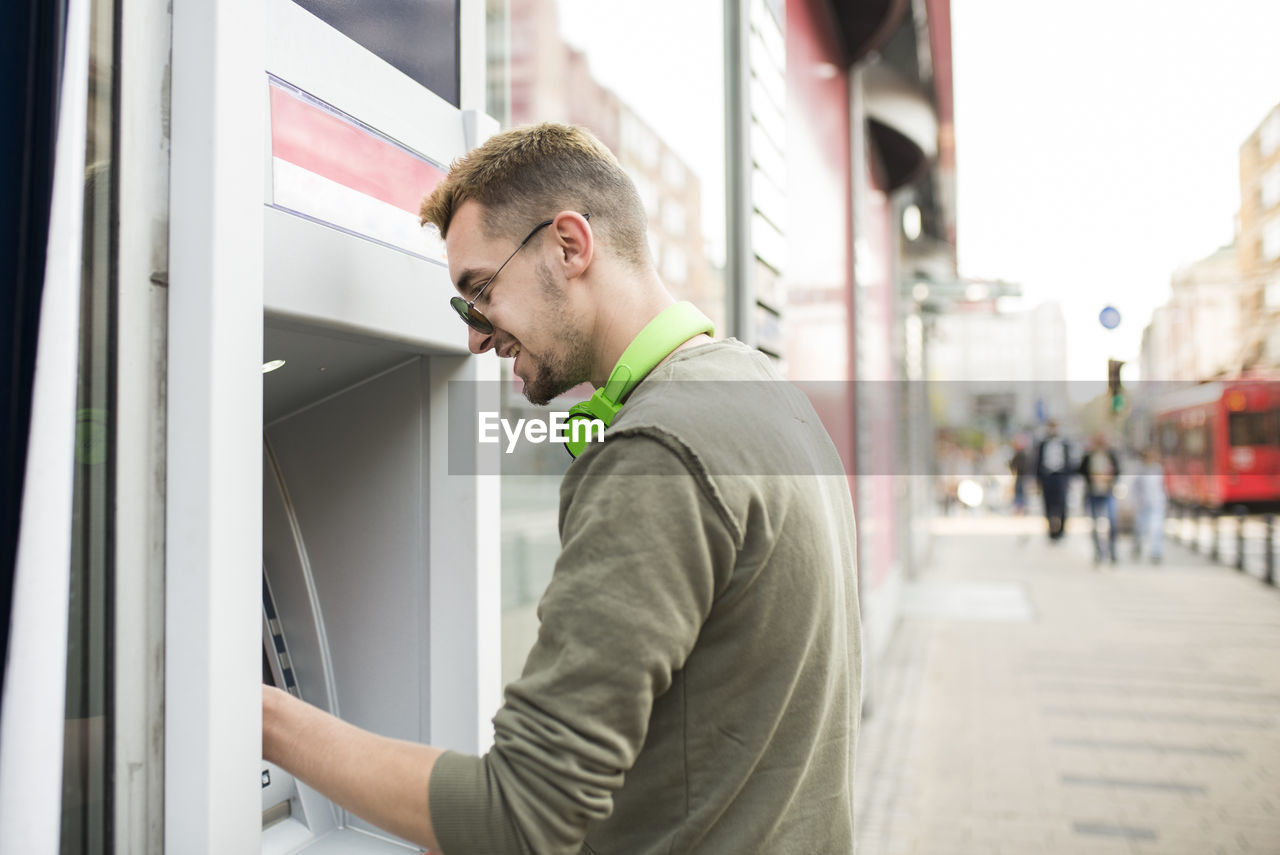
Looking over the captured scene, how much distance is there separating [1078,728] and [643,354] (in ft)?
16.7

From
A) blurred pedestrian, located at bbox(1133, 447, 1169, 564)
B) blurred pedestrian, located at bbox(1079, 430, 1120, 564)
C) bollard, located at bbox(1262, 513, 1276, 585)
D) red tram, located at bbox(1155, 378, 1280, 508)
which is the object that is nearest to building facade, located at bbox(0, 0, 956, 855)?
bollard, located at bbox(1262, 513, 1276, 585)

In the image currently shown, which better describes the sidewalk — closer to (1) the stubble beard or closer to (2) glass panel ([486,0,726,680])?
(2) glass panel ([486,0,726,680])

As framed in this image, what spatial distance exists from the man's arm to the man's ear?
60 cm

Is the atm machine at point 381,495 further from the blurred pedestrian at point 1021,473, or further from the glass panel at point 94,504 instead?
the blurred pedestrian at point 1021,473

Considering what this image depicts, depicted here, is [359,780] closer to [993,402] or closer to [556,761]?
[556,761]

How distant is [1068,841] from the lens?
3727 mm

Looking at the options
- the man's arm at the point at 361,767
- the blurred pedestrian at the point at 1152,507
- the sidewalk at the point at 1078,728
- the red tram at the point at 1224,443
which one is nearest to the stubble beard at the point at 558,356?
the man's arm at the point at 361,767

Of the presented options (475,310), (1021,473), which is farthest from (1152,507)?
(475,310)

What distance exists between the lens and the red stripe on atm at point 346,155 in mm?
1023

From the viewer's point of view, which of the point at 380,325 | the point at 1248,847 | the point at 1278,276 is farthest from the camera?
the point at 1278,276

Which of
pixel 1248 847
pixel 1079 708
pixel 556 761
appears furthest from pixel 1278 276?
pixel 556 761

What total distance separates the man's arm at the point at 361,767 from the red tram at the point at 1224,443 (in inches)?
671

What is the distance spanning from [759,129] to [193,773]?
10.8 ft

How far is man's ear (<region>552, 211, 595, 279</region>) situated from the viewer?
1.14 meters
